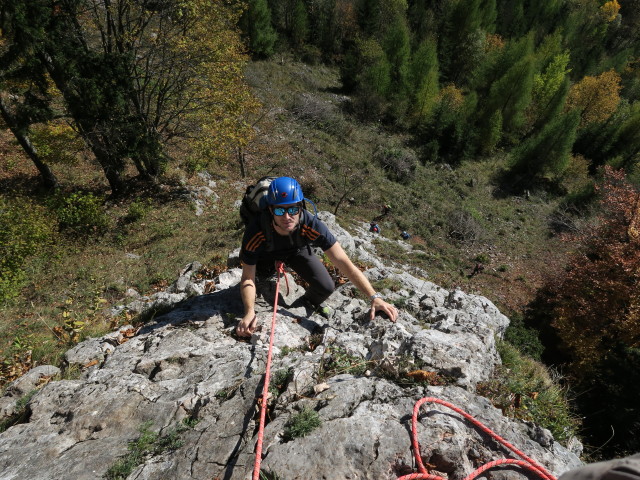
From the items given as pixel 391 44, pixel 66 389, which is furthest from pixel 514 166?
pixel 66 389

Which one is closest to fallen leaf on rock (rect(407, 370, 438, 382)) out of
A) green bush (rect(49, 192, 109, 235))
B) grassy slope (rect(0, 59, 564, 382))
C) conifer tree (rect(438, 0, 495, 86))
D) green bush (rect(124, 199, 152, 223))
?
grassy slope (rect(0, 59, 564, 382))

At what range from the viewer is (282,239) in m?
4.26

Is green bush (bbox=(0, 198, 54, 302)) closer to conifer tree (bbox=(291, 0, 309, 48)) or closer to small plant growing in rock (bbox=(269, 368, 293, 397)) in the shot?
small plant growing in rock (bbox=(269, 368, 293, 397))

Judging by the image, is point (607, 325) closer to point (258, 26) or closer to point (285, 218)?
point (285, 218)

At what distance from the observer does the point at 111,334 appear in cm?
513

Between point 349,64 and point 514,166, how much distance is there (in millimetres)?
23898

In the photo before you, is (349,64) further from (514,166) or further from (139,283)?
(139,283)

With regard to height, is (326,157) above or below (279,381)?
below

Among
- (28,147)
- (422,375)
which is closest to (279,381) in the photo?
(422,375)

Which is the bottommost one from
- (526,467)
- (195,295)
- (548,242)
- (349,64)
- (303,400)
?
(548,242)

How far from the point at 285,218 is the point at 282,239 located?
58 cm

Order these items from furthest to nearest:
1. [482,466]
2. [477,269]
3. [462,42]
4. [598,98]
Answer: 1. [462,42]
2. [598,98]
3. [477,269]
4. [482,466]

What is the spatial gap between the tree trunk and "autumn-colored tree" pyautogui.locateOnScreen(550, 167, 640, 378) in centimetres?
2396

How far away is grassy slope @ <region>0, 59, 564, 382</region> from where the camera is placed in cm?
859
